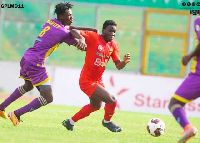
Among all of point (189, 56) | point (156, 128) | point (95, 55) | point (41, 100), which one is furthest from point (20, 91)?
point (189, 56)


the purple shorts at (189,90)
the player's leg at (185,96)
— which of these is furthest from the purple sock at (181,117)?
the purple shorts at (189,90)

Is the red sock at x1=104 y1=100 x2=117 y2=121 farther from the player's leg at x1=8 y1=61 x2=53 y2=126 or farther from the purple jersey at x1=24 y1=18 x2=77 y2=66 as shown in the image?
the purple jersey at x1=24 y1=18 x2=77 y2=66

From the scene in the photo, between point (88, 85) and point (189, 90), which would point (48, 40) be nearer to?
point (88, 85)

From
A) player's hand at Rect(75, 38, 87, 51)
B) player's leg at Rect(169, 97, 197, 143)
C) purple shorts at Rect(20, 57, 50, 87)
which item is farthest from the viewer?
purple shorts at Rect(20, 57, 50, 87)

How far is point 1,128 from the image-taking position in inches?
296

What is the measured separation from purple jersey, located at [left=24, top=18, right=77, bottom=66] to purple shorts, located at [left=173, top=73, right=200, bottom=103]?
2188 mm

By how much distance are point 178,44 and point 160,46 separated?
0.71 metres

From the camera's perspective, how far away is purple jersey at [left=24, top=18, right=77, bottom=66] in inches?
308

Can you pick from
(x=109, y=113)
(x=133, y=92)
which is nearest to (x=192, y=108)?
(x=133, y=92)

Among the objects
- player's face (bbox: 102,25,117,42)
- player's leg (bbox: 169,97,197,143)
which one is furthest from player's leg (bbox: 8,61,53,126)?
player's leg (bbox: 169,97,197,143)

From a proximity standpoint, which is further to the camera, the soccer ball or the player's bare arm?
the soccer ball

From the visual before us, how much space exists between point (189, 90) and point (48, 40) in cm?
258

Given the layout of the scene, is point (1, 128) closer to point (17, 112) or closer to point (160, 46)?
point (17, 112)

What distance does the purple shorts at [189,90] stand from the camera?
6199mm
